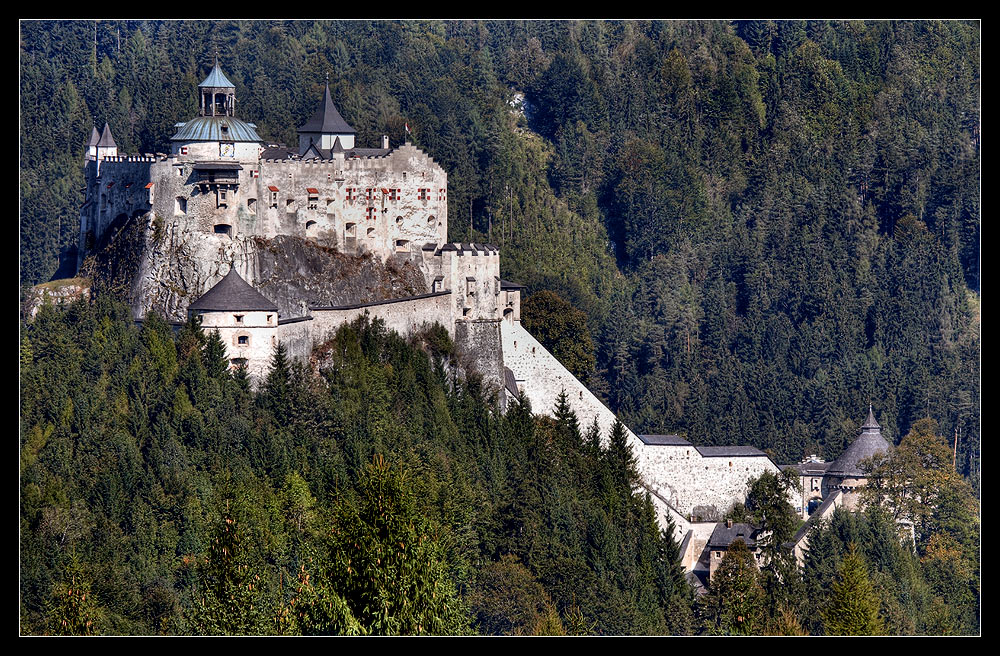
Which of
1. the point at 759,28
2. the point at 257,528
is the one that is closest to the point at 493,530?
the point at 257,528

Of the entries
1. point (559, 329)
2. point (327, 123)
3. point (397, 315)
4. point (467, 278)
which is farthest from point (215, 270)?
point (559, 329)

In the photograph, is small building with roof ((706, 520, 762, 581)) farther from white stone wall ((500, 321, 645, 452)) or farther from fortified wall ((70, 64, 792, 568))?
white stone wall ((500, 321, 645, 452))

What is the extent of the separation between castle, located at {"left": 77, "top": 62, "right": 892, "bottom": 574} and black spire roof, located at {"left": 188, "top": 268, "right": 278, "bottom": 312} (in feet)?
0.38

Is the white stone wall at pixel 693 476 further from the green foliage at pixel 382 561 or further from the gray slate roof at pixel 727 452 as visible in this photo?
the green foliage at pixel 382 561

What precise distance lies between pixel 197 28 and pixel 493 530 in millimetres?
81249

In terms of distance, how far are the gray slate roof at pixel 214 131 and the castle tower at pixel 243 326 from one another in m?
9.23

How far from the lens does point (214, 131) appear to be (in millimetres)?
80875

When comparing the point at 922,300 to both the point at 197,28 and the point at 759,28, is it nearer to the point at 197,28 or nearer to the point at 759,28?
the point at 759,28

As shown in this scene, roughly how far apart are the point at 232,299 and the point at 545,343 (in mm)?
25880

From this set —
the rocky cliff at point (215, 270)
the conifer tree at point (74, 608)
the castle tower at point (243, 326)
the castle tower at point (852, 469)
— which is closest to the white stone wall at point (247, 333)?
the castle tower at point (243, 326)

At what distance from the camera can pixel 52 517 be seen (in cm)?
6538

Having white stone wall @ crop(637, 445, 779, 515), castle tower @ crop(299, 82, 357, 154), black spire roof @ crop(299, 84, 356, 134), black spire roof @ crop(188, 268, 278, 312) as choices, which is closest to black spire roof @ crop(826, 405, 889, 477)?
white stone wall @ crop(637, 445, 779, 515)

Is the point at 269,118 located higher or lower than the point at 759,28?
lower

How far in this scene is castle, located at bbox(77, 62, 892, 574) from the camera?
79312 millimetres
